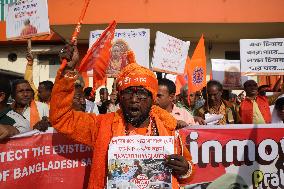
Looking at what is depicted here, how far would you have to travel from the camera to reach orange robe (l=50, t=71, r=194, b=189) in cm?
250

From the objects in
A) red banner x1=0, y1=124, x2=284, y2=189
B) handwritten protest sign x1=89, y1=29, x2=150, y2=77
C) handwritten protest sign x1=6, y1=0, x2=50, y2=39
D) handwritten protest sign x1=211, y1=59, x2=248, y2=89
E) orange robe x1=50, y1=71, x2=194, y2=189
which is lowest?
red banner x1=0, y1=124, x2=284, y2=189

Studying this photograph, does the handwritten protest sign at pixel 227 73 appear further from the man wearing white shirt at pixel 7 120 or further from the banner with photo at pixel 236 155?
the man wearing white shirt at pixel 7 120

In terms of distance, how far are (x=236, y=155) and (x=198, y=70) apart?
3.49 metres

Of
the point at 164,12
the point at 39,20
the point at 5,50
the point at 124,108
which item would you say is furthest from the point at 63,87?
the point at 5,50

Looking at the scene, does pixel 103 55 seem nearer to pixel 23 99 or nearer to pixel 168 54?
pixel 23 99

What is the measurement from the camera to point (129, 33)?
→ 6301 mm

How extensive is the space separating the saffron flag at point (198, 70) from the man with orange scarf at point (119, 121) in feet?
14.0

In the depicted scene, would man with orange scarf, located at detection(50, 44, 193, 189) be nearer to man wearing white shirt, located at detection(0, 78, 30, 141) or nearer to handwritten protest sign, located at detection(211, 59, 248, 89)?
man wearing white shirt, located at detection(0, 78, 30, 141)

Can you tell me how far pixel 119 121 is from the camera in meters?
2.71

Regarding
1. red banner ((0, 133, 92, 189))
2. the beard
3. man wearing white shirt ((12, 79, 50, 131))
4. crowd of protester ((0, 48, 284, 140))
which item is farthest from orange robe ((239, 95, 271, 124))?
the beard

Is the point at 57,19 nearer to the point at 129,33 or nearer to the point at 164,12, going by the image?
the point at 164,12

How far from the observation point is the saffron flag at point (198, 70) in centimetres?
705

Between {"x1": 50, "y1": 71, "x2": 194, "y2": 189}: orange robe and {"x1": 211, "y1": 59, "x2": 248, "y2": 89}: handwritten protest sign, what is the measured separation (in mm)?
5233

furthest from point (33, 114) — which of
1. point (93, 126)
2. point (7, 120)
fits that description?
point (93, 126)
